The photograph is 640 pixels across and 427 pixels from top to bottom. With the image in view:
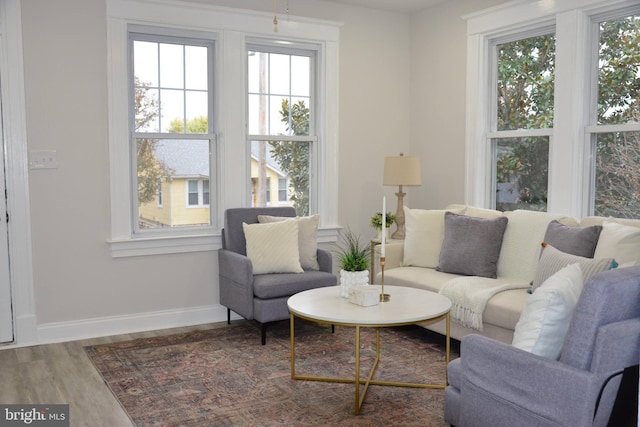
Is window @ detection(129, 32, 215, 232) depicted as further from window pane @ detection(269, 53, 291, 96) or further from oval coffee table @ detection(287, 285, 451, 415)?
oval coffee table @ detection(287, 285, 451, 415)

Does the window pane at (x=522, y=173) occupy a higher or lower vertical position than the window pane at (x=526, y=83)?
lower

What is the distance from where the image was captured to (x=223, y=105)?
487cm

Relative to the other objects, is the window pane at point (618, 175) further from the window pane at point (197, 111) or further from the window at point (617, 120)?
the window pane at point (197, 111)

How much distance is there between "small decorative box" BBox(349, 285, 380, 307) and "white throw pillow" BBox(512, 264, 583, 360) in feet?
3.40

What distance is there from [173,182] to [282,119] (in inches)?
43.1

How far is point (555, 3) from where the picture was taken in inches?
170

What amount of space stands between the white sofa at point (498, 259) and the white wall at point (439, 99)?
0.63 meters

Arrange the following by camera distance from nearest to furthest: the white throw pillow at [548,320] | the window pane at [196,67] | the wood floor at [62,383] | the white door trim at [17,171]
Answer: the white throw pillow at [548,320], the wood floor at [62,383], the white door trim at [17,171], the window pane at [196,67]

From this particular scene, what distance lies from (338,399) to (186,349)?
4.42 ft

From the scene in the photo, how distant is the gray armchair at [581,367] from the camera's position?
2074 mm

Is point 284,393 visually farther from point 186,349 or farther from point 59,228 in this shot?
point 59,228

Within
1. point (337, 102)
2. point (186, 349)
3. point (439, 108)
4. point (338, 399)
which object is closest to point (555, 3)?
point (439, 108)

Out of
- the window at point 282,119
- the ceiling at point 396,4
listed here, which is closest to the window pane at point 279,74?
the window at point 282,119

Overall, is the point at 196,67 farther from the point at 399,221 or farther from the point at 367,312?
the point at 367,312
